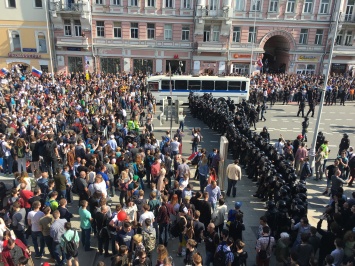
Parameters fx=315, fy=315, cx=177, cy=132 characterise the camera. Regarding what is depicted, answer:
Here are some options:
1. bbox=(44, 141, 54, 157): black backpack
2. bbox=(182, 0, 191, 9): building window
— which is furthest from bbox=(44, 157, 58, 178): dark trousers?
bbox=(182, 0, 191, 9): building window

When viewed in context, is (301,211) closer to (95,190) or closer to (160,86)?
(95,190)

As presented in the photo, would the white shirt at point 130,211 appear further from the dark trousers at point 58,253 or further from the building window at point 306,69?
the building window at point 306,69

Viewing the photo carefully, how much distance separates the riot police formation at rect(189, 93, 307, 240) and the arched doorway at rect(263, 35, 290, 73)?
19755 millimetres

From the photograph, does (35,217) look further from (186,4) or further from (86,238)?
(186,4)

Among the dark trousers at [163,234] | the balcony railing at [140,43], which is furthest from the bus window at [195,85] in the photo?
the dark trousers at [163,234]

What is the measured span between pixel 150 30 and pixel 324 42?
19.8 metres

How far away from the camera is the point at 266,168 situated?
10758mm

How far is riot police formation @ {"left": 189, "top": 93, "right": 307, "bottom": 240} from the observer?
800cm

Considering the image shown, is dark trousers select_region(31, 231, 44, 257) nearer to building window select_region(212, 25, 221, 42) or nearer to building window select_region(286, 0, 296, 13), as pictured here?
building window select_region(212, 25, 221, 42)

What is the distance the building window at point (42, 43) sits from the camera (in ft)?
112

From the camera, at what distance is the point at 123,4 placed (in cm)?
3338

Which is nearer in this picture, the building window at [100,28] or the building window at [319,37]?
the building window at [100,28]

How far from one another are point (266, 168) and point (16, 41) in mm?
33192

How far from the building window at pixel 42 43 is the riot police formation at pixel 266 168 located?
22625 millimetres
